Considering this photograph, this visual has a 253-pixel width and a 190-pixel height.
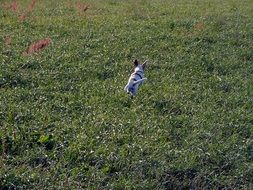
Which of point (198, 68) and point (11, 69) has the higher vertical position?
point (11, 69)

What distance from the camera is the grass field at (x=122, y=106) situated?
534 cm

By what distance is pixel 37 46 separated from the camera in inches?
376

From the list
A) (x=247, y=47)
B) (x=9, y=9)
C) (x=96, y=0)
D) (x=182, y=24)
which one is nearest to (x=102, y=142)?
(x=247, y=47)

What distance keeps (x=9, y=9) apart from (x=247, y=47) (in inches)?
253

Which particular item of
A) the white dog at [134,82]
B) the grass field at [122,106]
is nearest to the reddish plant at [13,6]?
the grass field at [122,106]

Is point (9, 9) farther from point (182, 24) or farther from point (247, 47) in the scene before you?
point (247, 47)

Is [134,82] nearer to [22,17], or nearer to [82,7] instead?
[22,17]

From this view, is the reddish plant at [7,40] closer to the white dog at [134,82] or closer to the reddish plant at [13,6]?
the white dog at [134,82]

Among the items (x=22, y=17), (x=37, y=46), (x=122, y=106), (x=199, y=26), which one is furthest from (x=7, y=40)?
(x=199, y=26)

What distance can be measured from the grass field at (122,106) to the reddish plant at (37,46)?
8 cm

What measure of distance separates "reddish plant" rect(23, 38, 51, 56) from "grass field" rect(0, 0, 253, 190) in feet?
0.26

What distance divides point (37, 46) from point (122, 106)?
10.4 ft

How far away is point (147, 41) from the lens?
10.6m

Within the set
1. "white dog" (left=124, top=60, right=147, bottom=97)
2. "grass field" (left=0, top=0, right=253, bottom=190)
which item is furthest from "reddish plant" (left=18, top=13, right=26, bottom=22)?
"white dog" (left=124, top=60, right=147, bottom=97)
